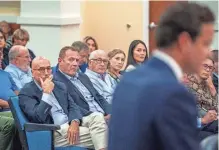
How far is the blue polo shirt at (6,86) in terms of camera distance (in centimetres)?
569

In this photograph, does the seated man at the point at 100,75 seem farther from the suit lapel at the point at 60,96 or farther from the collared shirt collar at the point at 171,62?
the collared shirt collar at the point at 171,62

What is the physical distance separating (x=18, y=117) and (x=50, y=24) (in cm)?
355

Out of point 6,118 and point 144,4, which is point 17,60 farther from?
point 144,4

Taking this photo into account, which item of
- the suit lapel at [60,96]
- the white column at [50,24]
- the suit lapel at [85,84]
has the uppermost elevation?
the white column at [50,24]

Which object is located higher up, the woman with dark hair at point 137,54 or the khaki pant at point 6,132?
the woman with dark hair at point 137,54

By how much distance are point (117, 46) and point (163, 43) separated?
7267mm

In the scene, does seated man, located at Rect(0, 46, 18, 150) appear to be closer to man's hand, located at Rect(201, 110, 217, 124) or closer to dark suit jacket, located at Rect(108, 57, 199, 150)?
man's hand, located at Rect(201, 110, 217, 124)

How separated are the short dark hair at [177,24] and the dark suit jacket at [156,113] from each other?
0.26ft

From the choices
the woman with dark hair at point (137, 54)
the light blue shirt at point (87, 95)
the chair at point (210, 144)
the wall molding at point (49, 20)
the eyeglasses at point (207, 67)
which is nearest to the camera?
the chair at point (210, 144)

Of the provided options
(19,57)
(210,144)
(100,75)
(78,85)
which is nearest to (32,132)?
(78,85)

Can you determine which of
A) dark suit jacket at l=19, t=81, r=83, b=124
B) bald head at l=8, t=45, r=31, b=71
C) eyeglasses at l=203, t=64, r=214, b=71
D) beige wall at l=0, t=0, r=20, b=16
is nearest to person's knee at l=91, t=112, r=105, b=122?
dark suit jacket at l=19, t=81, r=83, b=124

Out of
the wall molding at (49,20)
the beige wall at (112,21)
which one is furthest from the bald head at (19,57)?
the beige wall at (112,21)

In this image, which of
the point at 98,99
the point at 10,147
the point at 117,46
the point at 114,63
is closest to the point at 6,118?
the point at 10,147

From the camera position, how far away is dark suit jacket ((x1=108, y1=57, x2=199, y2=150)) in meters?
1.93
